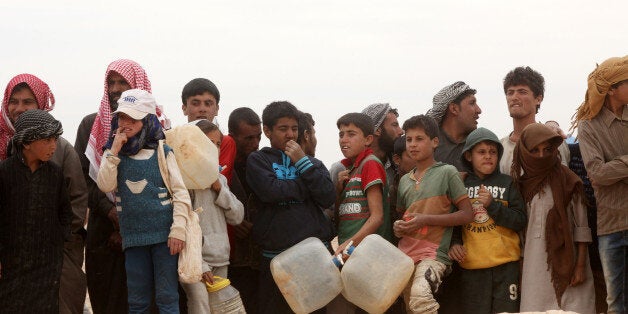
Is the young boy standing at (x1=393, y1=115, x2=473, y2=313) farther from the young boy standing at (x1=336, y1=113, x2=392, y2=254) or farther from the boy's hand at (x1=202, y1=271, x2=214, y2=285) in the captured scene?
the boy's hand at (x1=202, y1=271, x2=214, y2=285)

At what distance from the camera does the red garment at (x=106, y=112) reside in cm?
505

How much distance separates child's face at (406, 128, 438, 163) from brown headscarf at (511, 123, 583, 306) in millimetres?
628

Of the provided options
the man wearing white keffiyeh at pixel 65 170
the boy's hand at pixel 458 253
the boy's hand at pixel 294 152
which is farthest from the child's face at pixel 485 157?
the man wearing white keffiyeh at pixel 65 170

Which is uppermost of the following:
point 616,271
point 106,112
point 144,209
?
point 106,112

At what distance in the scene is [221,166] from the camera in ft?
17.6

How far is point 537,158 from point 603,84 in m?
0.70

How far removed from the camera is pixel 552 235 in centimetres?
494

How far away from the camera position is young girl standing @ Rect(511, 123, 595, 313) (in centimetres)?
493

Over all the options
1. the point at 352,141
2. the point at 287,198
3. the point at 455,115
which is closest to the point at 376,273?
the point at 287,198

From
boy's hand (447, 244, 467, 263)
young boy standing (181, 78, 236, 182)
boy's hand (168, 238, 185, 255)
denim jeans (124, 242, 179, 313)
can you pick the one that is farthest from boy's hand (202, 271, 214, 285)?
boy's hand (447, 244, 467, 263)

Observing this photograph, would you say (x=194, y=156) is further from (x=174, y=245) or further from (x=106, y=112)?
(x=106, y=112)

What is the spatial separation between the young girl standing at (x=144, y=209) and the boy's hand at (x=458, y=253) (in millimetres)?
1867

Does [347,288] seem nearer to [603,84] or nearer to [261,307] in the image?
[261,307]

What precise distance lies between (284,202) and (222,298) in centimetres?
83
